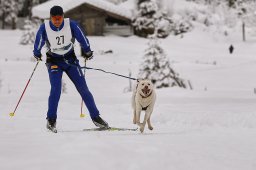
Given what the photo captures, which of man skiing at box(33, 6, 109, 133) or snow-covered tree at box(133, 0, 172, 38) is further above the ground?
snow-covered tree at box(133, 0, 172, 38)

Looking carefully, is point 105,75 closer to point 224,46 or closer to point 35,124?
point 35,124

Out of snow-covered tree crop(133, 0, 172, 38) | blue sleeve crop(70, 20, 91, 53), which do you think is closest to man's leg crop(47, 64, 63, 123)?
blue sleeve crop(70, 20, 91, 53)

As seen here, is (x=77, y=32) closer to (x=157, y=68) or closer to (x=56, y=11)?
(x=56, y=11)

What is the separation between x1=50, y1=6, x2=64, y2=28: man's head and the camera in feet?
22.0

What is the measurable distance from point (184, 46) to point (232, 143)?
35.8 metres

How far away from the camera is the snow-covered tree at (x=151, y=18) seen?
46.3m

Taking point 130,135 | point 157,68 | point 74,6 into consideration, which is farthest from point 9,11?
point 130,135

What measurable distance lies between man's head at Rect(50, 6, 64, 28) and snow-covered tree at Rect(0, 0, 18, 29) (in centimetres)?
5536

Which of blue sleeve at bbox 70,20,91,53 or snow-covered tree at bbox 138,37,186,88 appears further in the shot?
snow-covered tree at bbox 138,37,186,88

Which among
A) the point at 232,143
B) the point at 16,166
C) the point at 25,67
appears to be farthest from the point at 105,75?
the point at 16,166

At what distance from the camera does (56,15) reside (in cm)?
675

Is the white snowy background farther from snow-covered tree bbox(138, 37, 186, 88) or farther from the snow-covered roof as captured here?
the snow-covered roof

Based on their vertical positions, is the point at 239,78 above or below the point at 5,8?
below

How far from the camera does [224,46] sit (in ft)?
141
